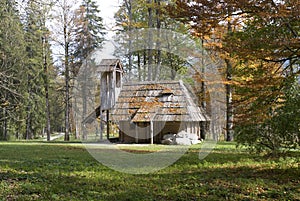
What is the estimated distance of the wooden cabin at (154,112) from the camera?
1811 cm

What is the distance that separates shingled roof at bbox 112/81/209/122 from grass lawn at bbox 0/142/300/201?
323 inches

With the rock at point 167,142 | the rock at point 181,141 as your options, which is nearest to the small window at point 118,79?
the rock at point 167,142

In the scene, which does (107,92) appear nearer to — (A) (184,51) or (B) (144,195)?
(A) (184,51)

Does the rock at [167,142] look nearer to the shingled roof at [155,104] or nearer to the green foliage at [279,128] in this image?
the shingled roof at [155,104]

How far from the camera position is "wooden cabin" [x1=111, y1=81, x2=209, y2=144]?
18.1 metres

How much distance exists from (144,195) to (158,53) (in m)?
18.1

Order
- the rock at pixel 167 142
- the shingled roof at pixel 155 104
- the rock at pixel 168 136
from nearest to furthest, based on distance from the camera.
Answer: the rock at pixel 167 142
the shingled roof at pixel 155 104
the rock at pixel 168 136

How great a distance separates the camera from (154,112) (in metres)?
18.3

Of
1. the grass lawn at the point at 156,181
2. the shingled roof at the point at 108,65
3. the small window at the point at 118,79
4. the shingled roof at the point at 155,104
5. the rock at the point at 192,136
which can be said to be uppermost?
the shingled roof at the point at 108,65

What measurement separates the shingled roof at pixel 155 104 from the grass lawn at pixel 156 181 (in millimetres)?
8195

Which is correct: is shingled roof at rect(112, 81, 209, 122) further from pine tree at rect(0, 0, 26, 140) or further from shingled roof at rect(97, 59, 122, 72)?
pine tree at rect(0, 0, 26, 140)

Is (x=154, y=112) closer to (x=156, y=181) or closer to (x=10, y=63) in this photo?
(x=156, y=181)

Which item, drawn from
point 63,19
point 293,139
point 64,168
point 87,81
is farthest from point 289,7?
point 87,81

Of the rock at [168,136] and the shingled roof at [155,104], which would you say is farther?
the rock at [168,136]
